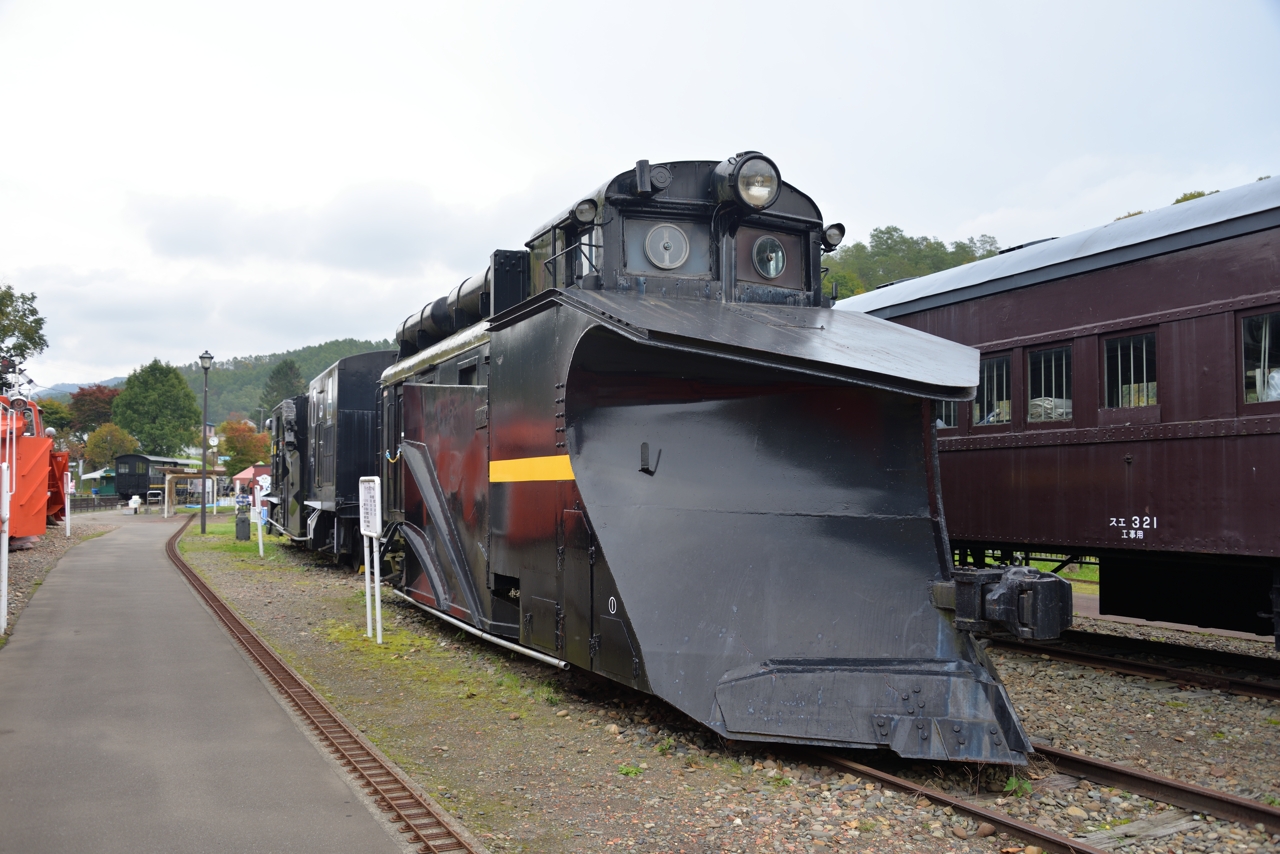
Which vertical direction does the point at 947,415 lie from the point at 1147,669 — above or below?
above

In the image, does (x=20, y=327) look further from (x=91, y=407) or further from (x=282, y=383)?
(x=282, y=383)

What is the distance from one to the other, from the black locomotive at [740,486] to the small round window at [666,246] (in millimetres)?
11

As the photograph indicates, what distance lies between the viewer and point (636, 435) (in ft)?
19.0

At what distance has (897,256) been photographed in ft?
211

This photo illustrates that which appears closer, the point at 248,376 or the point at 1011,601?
the point at 1011,601

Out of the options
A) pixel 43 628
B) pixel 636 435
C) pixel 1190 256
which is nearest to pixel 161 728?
pixel 636 435

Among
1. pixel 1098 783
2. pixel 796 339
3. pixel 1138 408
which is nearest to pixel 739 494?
pixel 796 339

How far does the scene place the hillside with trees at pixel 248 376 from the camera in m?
143

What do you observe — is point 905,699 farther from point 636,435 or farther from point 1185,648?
point 1185,648

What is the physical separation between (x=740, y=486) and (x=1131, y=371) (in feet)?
14.1

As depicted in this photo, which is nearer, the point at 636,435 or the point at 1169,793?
the point at 1169,793

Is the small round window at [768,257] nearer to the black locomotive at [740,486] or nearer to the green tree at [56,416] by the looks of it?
the black locomotive at [740,486]

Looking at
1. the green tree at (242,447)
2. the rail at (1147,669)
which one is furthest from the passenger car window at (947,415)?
the green tree at (242,447)

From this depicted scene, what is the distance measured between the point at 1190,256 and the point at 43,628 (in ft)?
37.7
